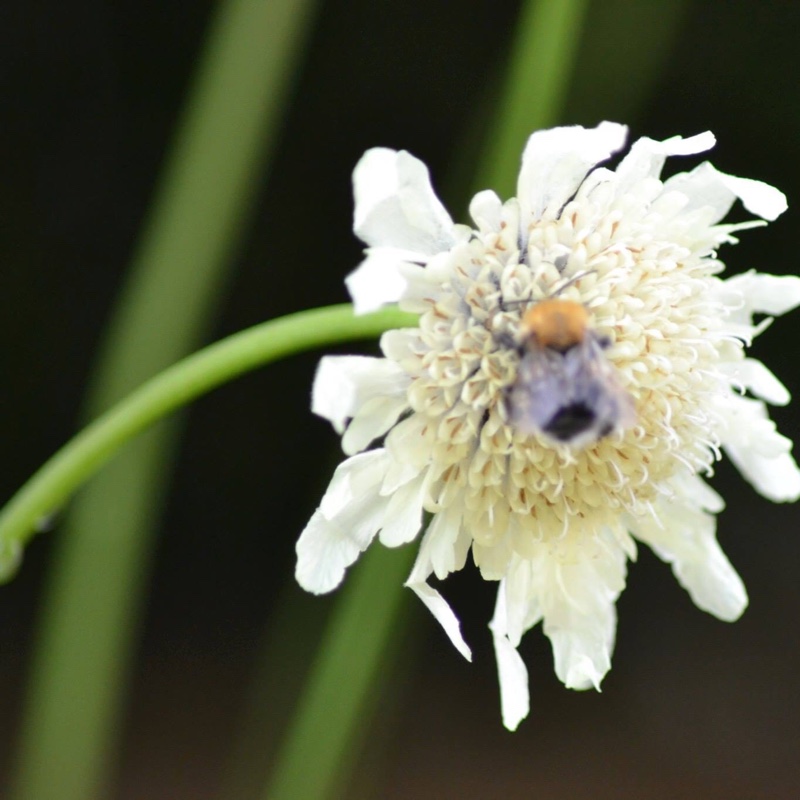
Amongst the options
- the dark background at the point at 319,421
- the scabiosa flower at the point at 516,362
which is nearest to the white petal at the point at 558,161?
the scabiosa flower at the point at 516,362

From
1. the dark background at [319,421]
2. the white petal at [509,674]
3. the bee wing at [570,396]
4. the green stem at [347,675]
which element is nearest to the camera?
the bee wing at [570,396]

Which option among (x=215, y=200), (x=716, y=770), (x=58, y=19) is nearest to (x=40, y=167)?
(x=58, y=19)

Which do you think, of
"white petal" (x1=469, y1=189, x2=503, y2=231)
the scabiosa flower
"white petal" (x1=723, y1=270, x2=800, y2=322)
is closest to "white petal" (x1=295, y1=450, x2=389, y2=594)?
the scabiosa flower

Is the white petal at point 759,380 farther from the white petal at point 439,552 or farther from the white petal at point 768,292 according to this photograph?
the white petal at point 439,552

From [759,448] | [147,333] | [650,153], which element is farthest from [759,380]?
[147,333]

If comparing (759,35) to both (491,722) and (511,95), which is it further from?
(491,722)

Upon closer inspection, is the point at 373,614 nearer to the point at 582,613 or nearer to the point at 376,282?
the point at 582,613
